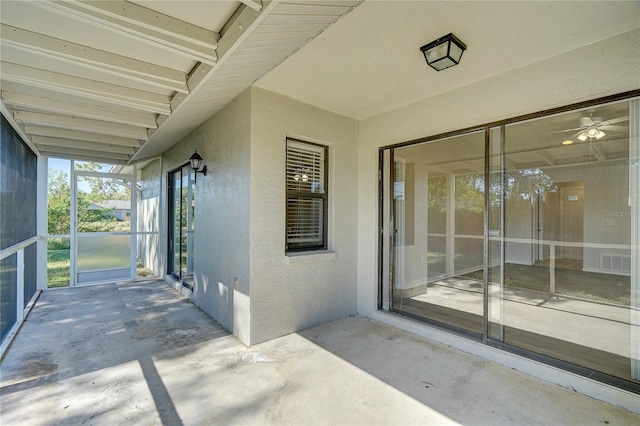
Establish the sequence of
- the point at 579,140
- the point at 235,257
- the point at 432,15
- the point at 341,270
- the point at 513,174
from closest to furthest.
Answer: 1. the point at 432,15
2. the point at 579,140
3. the point at 513,174
4. the point at 235,257
5. the point at 341,270

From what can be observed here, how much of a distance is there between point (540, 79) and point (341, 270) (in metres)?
3.07

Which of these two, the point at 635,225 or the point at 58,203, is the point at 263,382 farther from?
the point at 58,203

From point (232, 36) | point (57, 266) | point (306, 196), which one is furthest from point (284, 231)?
point (57, 266)

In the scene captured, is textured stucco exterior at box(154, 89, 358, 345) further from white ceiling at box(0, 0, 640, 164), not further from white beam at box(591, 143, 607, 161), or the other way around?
white beam at box(591, 143, 607, 161)

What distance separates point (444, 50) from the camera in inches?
92.5

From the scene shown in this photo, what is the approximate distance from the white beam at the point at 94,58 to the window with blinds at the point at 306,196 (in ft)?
4.91

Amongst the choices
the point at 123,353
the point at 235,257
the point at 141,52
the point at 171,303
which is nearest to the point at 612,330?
the point at 235,257

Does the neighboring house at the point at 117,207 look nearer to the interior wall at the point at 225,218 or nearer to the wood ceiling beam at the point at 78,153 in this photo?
the wood ceiling beam at the point at 78,153

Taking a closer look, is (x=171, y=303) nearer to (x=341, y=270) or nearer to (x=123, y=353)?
(x=123, y=353)

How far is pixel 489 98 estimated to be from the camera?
9.71 ft

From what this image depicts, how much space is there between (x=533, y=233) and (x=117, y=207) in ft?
25.6

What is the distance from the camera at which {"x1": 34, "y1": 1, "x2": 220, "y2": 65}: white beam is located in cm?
191

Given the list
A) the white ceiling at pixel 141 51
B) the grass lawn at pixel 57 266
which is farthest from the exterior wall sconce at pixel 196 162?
the grass lawn at pixel 57 266

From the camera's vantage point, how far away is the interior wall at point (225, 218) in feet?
10.9
